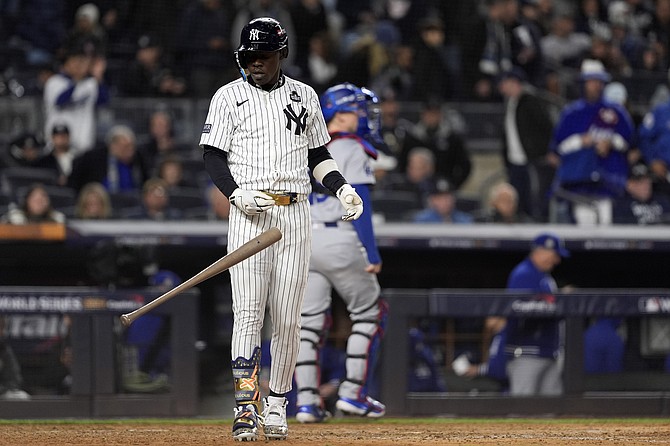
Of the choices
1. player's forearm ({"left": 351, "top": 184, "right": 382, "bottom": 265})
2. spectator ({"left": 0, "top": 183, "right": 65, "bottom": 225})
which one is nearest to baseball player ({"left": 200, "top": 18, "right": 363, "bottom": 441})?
player's forearm ({"left": 351, "top": 184, "right": 382, "bottom": 265})

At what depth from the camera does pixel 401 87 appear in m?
13.3

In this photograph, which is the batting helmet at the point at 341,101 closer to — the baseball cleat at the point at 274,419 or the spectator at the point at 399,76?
the baseball cleat at the point at 274,419

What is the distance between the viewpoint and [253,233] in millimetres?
5543

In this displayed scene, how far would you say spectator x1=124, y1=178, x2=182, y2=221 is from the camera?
10070 mm

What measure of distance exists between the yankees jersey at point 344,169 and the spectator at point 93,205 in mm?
3120

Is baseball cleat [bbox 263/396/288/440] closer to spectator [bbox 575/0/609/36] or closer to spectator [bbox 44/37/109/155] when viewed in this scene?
spectator [bbox 44/37/109/155]

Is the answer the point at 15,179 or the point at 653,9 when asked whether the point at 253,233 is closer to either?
the point at 15,179

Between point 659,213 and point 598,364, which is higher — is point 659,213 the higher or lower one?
the higher one

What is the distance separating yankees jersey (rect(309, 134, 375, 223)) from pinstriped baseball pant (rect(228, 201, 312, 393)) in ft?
4.10

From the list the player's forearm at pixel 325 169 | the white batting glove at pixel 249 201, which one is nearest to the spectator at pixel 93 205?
the player's forearm at pixel 325 169


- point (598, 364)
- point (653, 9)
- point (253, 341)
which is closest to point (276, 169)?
point (253, 341)

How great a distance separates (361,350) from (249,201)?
6.76 feet

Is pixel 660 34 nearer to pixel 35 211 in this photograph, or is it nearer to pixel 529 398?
pixel 529 398

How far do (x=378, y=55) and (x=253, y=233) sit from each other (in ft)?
25.8
